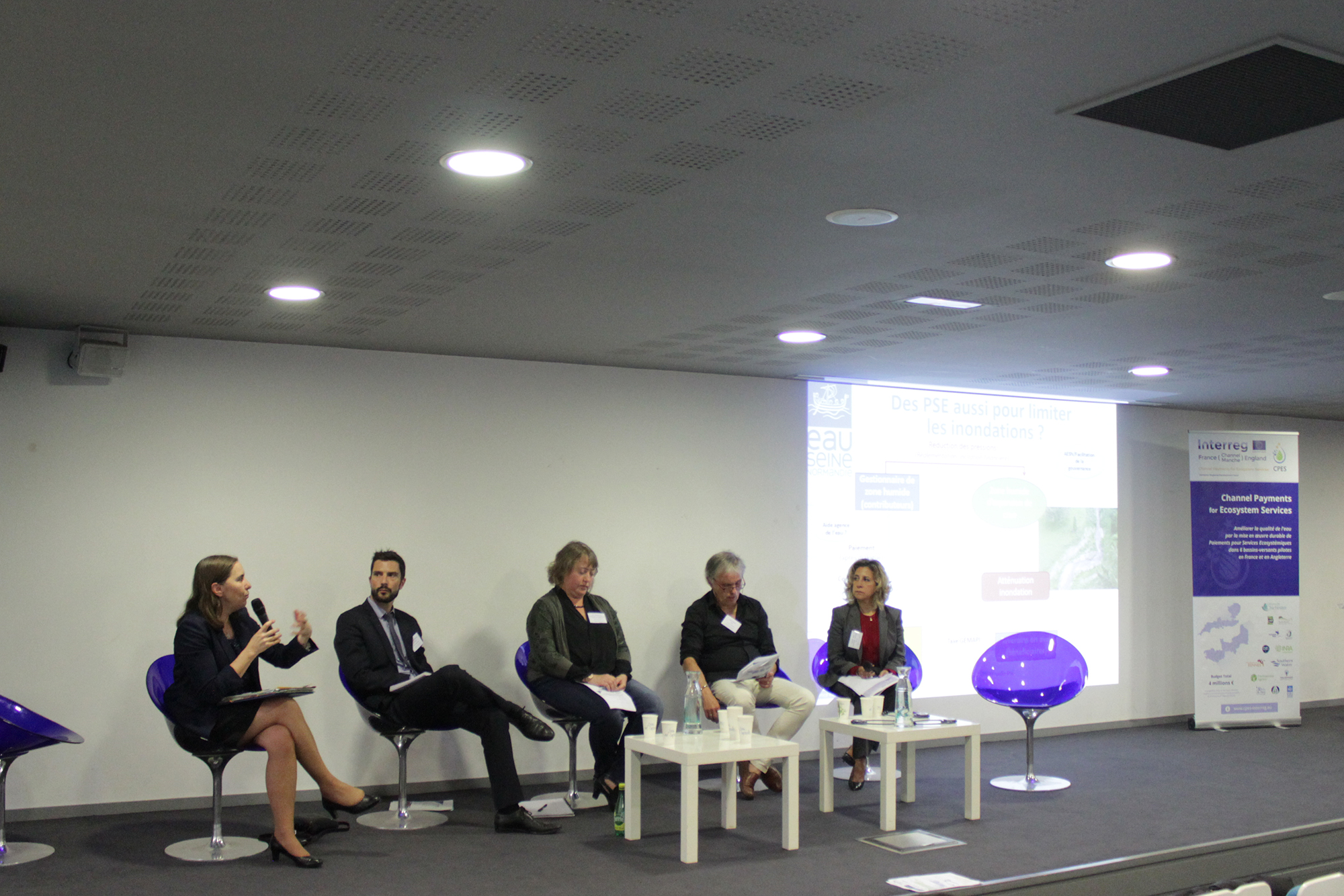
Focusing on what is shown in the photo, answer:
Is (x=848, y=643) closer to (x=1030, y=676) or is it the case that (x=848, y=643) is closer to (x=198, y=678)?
(x=1030, y=676)

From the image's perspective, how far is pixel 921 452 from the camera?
8.27m

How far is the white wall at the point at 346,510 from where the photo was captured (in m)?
5.89

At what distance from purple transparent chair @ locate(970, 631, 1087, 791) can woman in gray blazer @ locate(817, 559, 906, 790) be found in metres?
0.54

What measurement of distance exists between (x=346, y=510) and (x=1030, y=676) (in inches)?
160

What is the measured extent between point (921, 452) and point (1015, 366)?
1.20 m

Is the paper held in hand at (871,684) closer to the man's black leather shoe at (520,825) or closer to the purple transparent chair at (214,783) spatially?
the man's black leather shoe at (520,825)

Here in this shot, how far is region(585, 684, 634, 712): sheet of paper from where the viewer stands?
19.1 feet

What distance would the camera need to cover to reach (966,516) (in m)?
8.41

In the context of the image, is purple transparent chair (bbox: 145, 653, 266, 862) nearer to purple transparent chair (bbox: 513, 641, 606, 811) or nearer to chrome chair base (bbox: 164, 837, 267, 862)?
chrome chair base (bbox: 164, 837, 267, 862)

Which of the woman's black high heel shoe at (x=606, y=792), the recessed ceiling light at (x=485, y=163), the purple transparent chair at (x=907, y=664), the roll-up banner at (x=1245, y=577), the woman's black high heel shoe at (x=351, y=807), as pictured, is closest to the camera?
the recessed ceiling light at (x=485, y=163)

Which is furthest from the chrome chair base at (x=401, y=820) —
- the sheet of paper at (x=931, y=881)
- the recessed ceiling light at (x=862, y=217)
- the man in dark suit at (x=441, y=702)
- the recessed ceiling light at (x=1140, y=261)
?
the recessed ceiling light at (x=1140, y=261)

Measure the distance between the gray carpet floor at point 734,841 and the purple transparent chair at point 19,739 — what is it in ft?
0.38

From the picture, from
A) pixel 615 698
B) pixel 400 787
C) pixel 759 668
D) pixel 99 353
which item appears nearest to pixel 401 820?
pixel 400 787

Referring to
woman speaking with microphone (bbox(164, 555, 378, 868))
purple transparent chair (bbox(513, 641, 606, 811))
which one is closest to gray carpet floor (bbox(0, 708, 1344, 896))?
purple transparent chair (bbox(513, 641, 606, 811))
